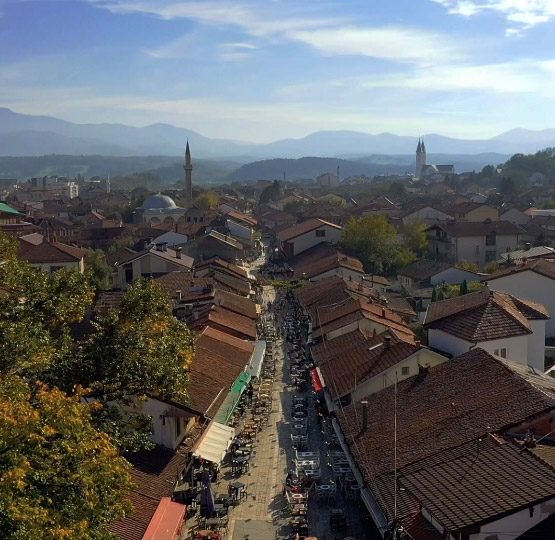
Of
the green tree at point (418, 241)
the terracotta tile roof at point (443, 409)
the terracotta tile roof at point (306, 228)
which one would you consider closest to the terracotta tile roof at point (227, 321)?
the terracotta tile roof at point (443, 409)

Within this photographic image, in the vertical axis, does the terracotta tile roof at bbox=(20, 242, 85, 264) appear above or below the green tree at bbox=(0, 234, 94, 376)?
below

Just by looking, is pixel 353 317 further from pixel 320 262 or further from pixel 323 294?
pixel 320 262

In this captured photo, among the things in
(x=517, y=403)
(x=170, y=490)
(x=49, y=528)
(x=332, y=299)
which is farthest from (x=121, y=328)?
(x=332, y=299)

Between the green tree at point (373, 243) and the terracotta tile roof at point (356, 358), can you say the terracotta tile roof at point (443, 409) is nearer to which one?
the terracotta tile roof at point (356, 358)

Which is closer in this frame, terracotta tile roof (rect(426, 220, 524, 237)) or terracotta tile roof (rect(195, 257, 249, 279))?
terracotta tile roof (rect(195, 257, 249, 279))

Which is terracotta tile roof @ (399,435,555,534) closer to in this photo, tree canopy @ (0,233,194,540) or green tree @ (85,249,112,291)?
tree canopy @ (0,233,194,540)

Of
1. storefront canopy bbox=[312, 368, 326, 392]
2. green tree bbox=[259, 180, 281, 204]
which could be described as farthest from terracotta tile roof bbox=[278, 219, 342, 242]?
green tree bbox=[259, 180, 281, 204]
